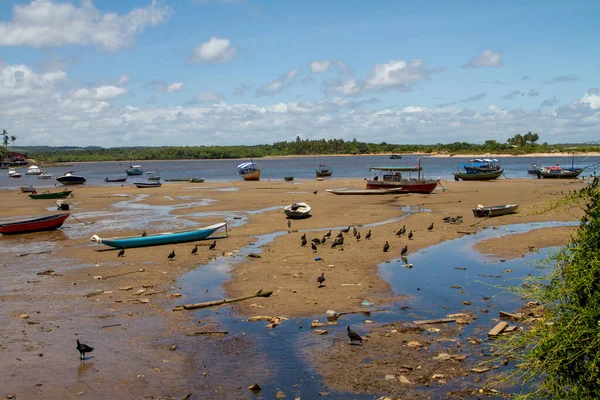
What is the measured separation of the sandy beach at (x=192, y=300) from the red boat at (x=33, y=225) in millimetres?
768

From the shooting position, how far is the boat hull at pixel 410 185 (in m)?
49.6

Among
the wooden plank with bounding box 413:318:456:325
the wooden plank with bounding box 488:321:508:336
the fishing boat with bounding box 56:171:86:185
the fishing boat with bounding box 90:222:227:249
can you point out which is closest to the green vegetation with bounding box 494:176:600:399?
the wooden plank with bounding box 488:321:508:336

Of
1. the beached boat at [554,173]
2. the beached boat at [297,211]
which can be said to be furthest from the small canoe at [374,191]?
the beached boat at [554,173]

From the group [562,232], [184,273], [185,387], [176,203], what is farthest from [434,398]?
[176,203]

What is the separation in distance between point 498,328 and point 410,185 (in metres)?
37.5

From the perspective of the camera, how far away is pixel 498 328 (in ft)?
43.1

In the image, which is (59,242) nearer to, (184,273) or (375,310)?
(184,273)

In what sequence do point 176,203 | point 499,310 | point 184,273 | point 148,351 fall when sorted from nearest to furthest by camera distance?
1. point 148,351
2. point 499,310
3. point 184,273
4. point 176,203

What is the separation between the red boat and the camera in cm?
3088

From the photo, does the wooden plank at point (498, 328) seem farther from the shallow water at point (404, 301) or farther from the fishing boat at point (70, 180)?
the fishing boat at point (70, 180)

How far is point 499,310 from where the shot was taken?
49.8 feet

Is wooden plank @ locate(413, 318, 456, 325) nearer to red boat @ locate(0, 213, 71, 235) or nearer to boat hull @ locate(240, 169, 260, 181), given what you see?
red boat @ locate(0, 213, 71, 235)

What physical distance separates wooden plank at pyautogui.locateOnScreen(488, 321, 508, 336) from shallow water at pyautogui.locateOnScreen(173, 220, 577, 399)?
0.28 meters

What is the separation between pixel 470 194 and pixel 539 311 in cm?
3503
